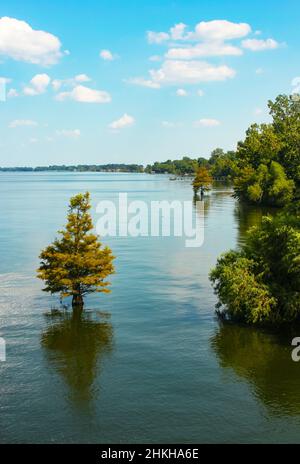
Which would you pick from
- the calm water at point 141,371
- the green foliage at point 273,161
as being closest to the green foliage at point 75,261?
the calm water at point 141,371

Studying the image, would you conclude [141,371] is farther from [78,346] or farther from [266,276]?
[266,276]

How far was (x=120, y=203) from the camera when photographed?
170 meters

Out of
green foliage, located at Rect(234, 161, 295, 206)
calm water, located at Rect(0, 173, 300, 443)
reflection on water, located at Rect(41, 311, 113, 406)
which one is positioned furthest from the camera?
green foliage, located at Rect(234, 161, 295, 206)

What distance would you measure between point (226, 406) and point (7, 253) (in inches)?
2135

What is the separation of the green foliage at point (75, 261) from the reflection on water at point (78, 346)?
3.09 meters

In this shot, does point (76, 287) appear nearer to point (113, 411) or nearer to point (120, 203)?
point (113, 411)

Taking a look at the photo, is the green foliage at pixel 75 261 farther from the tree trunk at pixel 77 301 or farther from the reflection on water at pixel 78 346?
the reflection on water at pixel 78 346

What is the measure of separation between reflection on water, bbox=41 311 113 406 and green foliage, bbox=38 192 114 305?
3.09 meters

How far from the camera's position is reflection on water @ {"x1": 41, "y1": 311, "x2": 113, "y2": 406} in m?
35.5

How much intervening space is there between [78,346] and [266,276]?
57.2 ft

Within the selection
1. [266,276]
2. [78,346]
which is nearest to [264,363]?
[266,276]

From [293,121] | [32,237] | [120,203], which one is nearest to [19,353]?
[32,237]

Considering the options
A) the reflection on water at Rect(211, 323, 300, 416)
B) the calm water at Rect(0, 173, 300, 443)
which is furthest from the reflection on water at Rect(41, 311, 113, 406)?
the reflection on water at Rect(211, 323, 300, 416)

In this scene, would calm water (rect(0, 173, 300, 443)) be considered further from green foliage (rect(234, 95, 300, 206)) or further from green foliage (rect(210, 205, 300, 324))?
green foliage (rect(234, 95, 300, 206))
